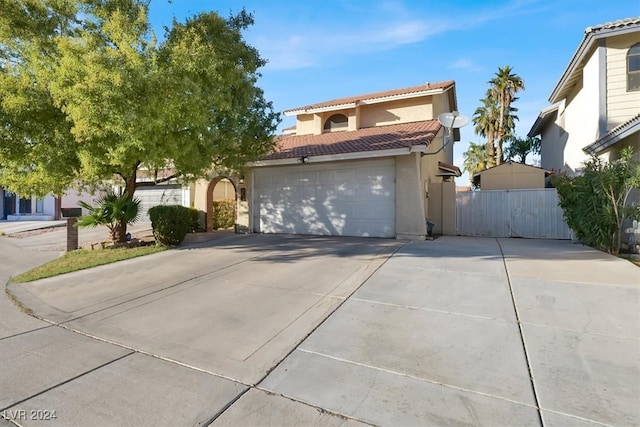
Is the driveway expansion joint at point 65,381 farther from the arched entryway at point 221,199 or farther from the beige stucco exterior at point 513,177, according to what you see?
the beige stucco exterior at point 513,177

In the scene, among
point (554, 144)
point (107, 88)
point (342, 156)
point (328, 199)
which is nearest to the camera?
point (107, 88)

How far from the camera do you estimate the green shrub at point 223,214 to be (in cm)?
1594

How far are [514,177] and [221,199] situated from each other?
13.7 m

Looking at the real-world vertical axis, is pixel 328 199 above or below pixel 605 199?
above

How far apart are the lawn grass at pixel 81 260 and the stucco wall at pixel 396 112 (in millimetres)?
11214

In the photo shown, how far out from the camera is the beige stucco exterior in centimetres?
1381

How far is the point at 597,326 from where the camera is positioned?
4.00 m

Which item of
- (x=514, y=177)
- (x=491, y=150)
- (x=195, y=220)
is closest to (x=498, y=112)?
(x=491, y=150)

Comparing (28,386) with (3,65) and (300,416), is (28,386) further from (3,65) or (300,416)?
(3,65)

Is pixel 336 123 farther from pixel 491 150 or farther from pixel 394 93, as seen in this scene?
pixel 491 150

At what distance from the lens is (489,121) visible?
89.4ft

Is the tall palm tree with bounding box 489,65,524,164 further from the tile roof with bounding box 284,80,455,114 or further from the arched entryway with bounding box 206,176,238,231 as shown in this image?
the arched entryway with bounding box 206,176,238,231

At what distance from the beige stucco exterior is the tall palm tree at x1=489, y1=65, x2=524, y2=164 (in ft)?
42.8

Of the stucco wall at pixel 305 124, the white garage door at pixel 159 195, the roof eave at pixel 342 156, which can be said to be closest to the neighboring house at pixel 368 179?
the roof eave at pixel 342 156
